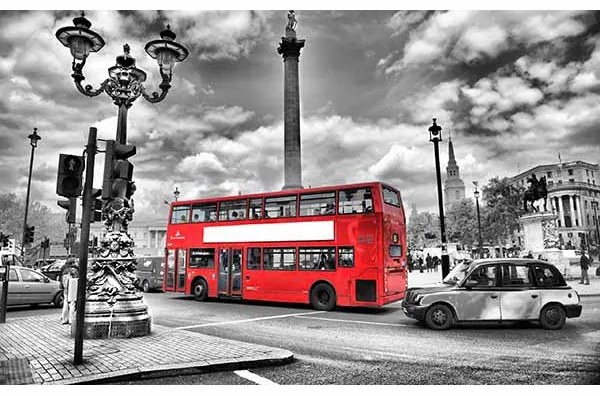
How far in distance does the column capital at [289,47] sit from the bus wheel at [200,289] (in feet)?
64.8

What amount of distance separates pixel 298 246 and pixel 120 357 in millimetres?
8304

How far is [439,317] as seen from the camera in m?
9.74

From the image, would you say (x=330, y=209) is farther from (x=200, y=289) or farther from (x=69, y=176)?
(x=69, y=176)

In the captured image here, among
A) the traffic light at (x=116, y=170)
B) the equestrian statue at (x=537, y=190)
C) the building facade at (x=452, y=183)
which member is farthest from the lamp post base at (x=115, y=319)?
the building facade at (x=452, y=183)

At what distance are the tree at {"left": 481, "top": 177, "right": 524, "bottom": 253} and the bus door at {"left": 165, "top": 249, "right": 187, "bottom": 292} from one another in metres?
44.9

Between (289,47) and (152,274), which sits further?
(289,47)

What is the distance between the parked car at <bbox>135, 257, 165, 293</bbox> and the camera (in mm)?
21938

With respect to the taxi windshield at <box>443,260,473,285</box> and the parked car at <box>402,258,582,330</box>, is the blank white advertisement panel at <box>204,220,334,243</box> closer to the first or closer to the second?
the taxi windshield at <box>443,260,473,285</box>

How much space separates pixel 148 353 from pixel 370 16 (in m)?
7.13

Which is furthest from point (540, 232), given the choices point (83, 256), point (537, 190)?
point (83, 256)

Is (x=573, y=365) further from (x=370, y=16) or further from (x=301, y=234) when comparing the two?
(x=301, y=234)

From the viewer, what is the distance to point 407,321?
11117mm

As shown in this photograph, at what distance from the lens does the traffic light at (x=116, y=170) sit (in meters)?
6.68
